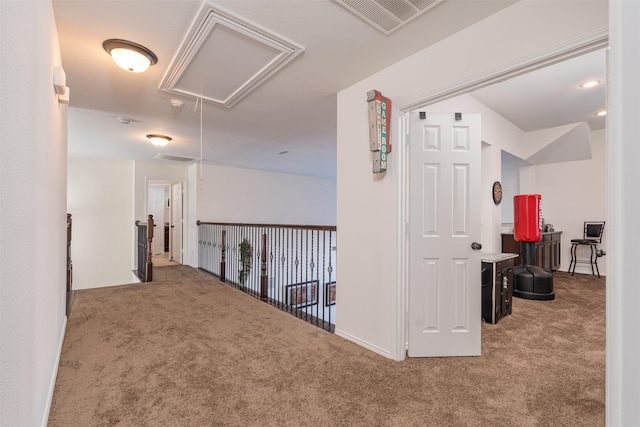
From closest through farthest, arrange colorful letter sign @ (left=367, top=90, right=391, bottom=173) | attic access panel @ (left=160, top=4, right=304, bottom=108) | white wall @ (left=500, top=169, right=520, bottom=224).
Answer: attic access panel @ (left=160, top=4, right=304, bottom=108), colorful letter sign @ (left=367, top=90, right=391, bottom=173), white wall @ (left=500, top=169, right=520, bottom=224)

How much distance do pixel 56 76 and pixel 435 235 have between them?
2.86m

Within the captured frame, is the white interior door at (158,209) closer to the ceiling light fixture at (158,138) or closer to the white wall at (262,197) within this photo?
the white wall at (262,197)

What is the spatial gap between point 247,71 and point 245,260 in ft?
11.5

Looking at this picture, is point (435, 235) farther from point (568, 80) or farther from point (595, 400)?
point (568, 80)

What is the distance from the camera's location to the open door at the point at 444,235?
248cm

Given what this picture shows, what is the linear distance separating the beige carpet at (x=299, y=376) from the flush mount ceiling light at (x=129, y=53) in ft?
7.37

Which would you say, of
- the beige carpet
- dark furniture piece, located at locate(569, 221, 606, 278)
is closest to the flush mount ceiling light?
the beige carpet

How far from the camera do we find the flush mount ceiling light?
81.2 inches

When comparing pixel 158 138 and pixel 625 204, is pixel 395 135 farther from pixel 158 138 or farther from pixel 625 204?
pixel 158 138

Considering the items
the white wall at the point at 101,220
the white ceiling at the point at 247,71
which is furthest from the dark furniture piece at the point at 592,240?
the white wall at the point at 101,220

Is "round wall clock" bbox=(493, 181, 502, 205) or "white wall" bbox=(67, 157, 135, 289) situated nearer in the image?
"round wall clock" bbox=(493, 181, 502, 205)

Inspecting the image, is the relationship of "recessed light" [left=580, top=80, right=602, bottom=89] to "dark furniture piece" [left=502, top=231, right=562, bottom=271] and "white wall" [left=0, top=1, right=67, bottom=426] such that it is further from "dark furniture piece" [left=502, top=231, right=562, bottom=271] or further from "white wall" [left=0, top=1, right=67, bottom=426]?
"white wall" [left=0, top=1, right=67, bottom=426]

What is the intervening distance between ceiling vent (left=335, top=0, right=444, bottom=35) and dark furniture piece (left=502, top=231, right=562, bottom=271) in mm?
4349

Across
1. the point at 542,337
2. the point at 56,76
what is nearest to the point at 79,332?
the point at 56,76
